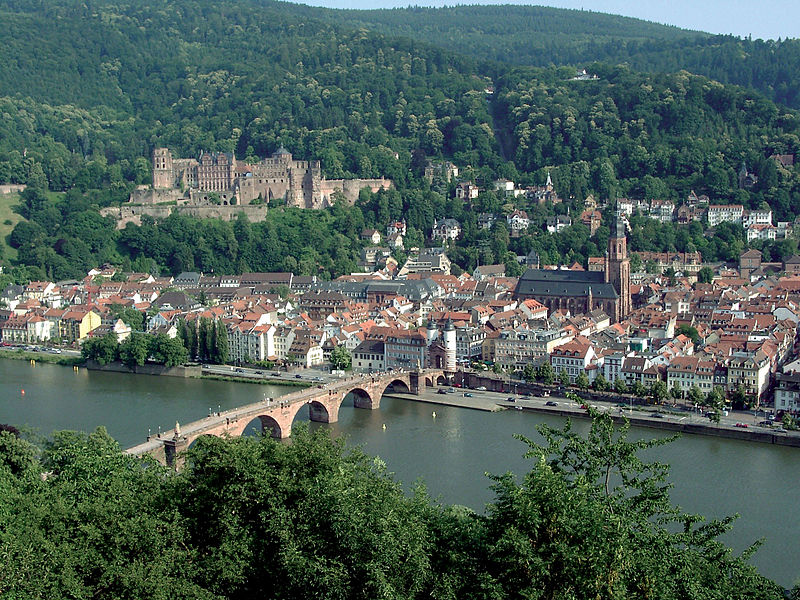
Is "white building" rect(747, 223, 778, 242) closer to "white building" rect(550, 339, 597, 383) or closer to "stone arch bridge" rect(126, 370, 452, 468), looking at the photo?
"white building" rect(550, 339, 597, 383)

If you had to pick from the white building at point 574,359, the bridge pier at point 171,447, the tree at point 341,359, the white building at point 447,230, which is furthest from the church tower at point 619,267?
the bridge pier at point 171,447

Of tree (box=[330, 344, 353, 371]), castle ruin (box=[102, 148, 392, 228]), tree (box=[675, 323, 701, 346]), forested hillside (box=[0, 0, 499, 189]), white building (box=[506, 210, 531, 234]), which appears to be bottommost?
tree (box=[330, 344, 353, 371])

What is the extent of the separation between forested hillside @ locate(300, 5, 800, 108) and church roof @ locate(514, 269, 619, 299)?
49.5m

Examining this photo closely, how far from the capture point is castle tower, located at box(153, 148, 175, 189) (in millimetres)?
54188

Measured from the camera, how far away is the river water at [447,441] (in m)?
18.0

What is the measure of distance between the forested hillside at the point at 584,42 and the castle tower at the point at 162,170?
48.1 m

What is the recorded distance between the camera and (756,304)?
3522 centimetres

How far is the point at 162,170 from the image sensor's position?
5438 centimetres

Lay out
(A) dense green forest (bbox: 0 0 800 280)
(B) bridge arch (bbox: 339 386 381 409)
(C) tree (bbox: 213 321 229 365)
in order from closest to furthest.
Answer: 1. (B) bridge arch (bbox: 339 386 381 409)
2. (C) tree (bbox: 213 321 229 365)
3. (A) dense green forest (bbox: 0 0 800 280)

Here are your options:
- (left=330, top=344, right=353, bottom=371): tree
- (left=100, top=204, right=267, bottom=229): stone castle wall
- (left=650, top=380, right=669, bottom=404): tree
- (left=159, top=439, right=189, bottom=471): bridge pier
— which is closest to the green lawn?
(left=100, top=204, right=267, bottom=229): stone castle wall

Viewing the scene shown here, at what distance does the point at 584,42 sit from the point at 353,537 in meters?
105

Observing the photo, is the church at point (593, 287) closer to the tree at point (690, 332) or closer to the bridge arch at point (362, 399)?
the tree at point (690, 332)

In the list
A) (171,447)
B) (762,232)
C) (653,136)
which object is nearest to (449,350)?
(171,447)

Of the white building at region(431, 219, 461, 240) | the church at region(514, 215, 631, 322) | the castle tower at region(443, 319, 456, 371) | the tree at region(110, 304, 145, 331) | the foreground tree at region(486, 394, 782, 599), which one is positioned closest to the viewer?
the foreground tree at region(486, 394, 782, 599)
